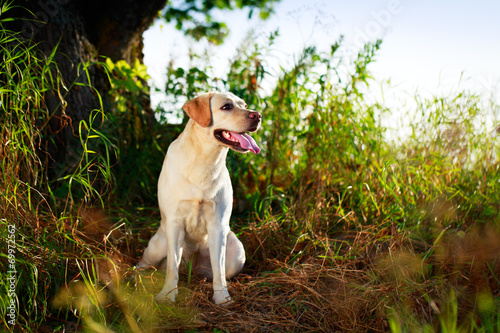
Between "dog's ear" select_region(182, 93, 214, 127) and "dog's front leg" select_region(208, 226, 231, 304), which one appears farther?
"dog's front leg" select_region(208, 226, 231, 304)

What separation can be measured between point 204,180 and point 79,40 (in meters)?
2.16

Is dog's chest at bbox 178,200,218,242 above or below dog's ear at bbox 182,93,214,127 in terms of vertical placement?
below

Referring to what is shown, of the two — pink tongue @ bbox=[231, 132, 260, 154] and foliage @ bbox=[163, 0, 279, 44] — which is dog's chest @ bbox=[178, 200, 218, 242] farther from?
foliage @ bbox=[163, 0, 279, 44]

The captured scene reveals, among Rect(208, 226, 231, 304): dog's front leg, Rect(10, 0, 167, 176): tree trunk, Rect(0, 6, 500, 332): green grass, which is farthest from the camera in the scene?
Rect(10, 0, 167, 176): tree trunk

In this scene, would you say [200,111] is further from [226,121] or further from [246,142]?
[246,142]

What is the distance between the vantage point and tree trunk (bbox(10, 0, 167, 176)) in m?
3.22

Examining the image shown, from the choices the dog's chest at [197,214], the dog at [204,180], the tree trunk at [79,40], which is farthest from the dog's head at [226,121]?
the tree trunk at [79,40]

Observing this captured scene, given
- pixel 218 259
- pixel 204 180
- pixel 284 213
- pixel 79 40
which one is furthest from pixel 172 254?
pixel 79 40

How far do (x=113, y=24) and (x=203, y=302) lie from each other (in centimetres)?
310

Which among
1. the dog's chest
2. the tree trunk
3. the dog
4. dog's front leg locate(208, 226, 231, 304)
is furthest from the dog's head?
the tree trunk

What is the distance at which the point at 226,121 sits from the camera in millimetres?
2318

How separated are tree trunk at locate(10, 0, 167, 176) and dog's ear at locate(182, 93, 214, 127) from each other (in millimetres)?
750

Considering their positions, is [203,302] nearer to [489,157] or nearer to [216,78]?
[216,78]

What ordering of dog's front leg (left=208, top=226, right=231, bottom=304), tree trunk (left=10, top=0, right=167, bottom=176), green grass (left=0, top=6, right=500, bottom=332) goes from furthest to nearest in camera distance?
tree trunk (left=10, top=0, right=167, bottom=176) → dog's front leg (left=208, top=226, right=231, bottom=304) → green grass (left=0, top=6, right=500, bottom=332)
